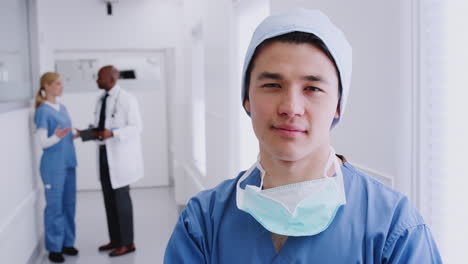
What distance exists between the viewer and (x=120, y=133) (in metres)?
4.03

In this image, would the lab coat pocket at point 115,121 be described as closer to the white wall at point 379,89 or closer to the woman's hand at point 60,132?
the woman's hand at point 60,132

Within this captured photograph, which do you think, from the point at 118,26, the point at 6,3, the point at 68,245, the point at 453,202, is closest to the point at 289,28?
the point at 453,202

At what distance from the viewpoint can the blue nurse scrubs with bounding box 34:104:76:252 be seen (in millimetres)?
4023

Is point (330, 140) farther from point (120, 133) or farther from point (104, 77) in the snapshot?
point (104, 77)

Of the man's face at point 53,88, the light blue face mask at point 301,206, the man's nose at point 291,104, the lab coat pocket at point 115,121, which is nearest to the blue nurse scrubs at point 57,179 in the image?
the man's face at point 53,88

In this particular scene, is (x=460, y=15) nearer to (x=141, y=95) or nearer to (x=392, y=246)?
(x=392, y=246)

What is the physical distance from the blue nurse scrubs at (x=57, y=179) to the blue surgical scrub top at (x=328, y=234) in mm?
3138

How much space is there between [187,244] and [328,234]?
1.15ft

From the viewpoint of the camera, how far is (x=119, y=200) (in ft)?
13.6

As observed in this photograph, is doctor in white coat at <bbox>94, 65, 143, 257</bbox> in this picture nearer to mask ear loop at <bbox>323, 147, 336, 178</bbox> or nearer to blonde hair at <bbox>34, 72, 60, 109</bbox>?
blonde hair at <bbox>34, 72, 60, 109</bbox>

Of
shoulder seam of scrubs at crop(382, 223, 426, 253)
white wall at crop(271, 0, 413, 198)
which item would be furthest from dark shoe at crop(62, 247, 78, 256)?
shoulder seam of scrubs at crop(382, 223, 426, 253)

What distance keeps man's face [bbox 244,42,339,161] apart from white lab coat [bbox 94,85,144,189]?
3148 mm

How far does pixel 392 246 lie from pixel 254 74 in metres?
0.49

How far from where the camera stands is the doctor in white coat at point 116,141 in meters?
4.05
